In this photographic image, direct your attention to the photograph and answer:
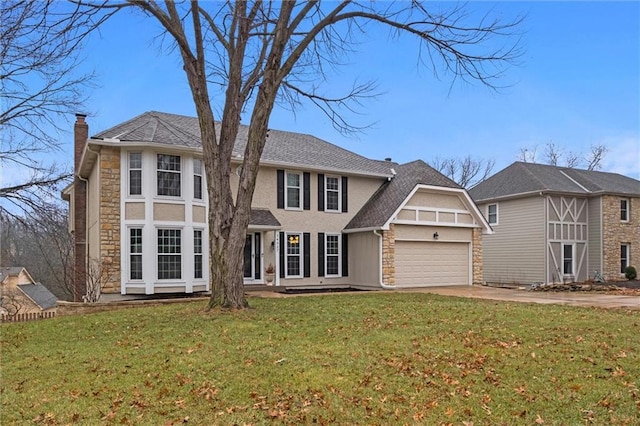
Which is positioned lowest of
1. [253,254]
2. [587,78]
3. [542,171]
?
[253,254]

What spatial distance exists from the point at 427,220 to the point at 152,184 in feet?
34.3

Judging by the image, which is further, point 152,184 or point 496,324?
point 152,184

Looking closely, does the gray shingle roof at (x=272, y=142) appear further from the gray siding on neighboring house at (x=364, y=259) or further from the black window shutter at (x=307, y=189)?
the gray siding on neighboring house at (x=364, y=259)

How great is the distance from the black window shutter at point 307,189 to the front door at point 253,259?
7.85ft

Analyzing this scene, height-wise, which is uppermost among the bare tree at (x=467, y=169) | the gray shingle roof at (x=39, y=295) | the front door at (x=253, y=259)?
the bare tree at (x=467, y=169)

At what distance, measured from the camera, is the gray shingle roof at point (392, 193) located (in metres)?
18.2

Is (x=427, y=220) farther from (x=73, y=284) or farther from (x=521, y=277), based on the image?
(x=73, y=284)

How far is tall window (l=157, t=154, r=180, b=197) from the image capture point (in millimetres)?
14734

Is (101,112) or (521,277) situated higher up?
(101,112)

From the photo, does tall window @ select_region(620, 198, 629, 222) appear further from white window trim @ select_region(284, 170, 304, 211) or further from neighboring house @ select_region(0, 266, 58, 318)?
neighboring house @ select_region(0, 266, 58, 318)

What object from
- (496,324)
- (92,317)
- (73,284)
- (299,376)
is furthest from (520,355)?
(73,284)

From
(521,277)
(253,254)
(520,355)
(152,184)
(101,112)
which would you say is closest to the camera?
(520,355)

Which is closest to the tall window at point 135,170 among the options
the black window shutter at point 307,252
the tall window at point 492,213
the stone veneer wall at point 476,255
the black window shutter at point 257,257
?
the black window shutter at point 257,257

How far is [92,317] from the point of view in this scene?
34.1ft
